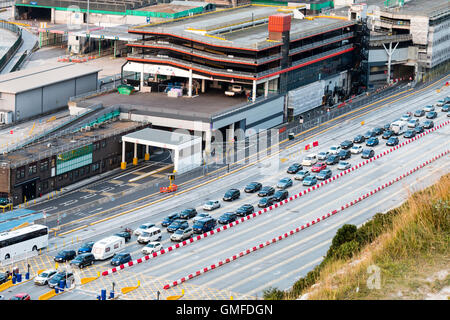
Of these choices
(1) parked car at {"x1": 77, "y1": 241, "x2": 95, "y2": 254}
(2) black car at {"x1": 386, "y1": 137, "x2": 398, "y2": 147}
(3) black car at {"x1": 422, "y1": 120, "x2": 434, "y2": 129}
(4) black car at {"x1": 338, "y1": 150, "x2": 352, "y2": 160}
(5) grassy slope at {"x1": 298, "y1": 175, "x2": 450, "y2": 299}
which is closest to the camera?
(5) grassy slope at {"x1": 298, "y1": 175, "x2": 450, "y2": 299}

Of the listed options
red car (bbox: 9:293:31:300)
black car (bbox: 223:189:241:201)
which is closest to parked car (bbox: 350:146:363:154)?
black car (bbox: 223:189:241:201)

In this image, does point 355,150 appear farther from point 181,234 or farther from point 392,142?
point 181,234

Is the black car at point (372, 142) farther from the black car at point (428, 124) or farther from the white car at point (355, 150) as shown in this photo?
the black car at point (428, 124)

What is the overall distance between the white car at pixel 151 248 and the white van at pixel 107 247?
2.95 metres

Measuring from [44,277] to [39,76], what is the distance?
78327mm

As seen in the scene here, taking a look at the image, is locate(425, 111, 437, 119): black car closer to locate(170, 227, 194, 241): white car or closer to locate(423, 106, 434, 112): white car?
locate(423, 106, 434, 112): white car

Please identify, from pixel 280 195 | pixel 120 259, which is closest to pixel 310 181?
pixel 280 195

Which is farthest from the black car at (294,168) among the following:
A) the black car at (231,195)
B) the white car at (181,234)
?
the white car at (181,234)

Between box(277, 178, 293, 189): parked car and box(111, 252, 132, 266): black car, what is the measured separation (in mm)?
35835

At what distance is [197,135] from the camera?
142 metres

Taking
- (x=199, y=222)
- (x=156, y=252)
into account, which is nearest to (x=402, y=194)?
(x=199, y=222)

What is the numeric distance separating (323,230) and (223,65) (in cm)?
5798

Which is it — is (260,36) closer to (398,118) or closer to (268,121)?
(268,121)

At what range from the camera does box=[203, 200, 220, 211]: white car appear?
114 meters
